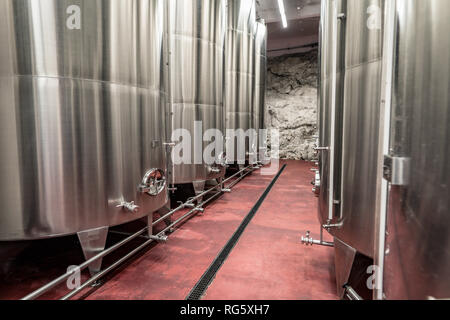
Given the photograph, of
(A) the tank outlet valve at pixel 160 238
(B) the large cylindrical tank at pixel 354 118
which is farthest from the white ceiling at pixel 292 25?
(A) the tank outlet valve at pixel 160 238

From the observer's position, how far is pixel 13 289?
193 centimetres

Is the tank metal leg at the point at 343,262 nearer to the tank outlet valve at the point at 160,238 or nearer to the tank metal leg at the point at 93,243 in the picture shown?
the tank outlet valve at the point at 160,238

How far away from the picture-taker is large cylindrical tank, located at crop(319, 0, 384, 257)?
1499 mm

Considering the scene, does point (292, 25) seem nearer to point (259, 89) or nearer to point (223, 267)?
point (259, 89)

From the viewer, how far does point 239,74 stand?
6059 mm

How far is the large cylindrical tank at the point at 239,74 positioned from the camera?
582 centimetres

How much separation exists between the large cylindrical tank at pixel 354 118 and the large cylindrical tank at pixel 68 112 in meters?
1.51

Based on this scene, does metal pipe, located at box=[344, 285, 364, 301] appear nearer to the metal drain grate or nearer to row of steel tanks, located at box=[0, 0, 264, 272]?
the metal drain grate

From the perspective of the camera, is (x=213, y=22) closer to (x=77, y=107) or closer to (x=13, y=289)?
(x=77, y=107)

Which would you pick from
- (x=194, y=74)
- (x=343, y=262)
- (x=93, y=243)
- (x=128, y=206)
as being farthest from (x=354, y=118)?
(x=194, y=74)

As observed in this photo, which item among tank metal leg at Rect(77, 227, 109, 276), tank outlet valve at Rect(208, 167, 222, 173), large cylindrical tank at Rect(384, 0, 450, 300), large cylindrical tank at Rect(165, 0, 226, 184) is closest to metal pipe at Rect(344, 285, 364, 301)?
large cylindrical tank at Rect(384, 0, 450, 300)

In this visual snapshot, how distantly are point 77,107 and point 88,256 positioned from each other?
42.8 inches
